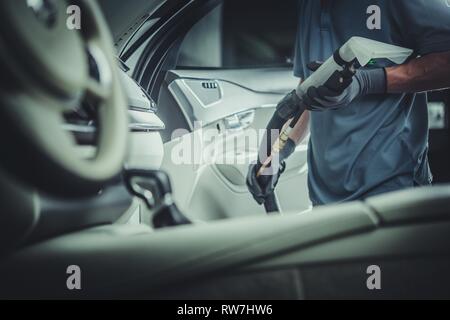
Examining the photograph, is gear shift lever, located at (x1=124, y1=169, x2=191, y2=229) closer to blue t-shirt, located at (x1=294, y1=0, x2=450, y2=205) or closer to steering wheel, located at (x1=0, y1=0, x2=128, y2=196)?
steering wheel, located at (x1=0, y1=0, x2=128, y2=196)

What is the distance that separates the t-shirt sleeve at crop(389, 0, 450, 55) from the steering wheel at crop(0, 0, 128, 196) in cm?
64

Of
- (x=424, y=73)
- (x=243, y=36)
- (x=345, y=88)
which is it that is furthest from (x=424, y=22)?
(x=243, y=36)

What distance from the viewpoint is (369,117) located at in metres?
1.27

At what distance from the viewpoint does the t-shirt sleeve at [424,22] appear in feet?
3.86

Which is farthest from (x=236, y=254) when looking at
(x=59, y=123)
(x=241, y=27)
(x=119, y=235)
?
(x=241, y=27)

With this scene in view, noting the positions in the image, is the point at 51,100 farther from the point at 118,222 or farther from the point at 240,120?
the point at 240,120

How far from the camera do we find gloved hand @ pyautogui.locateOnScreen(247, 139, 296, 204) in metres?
1.27

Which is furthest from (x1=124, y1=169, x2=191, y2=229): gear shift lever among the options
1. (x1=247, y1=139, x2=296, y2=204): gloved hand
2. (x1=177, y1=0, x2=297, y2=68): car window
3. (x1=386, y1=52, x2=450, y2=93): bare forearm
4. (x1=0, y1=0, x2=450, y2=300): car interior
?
(x1=386, y1=52, x2=450, y2=93): bare forearm

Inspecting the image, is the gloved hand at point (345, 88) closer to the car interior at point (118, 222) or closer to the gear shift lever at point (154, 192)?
the car interior at point (118, 222)

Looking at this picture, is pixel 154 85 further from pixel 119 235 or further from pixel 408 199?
pixel 408 199

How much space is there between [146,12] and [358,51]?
0.47 metres

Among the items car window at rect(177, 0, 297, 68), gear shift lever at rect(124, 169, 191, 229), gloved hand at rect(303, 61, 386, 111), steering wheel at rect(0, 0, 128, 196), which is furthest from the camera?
car window at rect(177, 0, 297, 68)

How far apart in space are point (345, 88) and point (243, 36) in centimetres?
61

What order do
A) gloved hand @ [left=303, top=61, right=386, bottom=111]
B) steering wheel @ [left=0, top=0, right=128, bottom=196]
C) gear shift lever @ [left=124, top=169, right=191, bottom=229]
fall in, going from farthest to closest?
gloved hand @ [left=303, top=61, right=386, bottom=111] < gear shift lever @ [left=124, top=169, right=191, bottom=229] < steering wheel @ [left=0, top=0, right=128, bottom=196]
